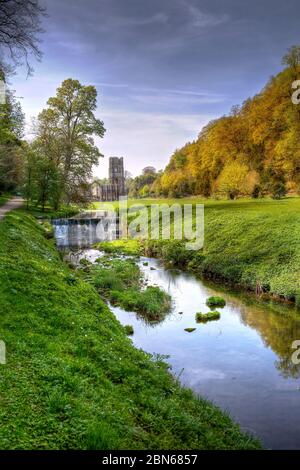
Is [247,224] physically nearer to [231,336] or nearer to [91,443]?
[231,336]

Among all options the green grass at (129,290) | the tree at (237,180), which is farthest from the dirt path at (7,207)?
the tree at (237,180)

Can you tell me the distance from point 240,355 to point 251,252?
11136mm

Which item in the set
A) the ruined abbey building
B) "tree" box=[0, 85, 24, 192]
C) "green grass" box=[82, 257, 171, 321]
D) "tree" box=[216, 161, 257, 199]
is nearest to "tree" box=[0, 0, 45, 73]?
"green grass" box=[82, 257, 171, 321]

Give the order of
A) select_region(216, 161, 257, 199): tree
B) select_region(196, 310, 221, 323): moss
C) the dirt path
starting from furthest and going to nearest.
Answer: select_region(216, 161, 257, 199): tree, the dirt path, select_region(196, 310, 221, 323): moss

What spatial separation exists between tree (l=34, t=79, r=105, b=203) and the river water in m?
33.4

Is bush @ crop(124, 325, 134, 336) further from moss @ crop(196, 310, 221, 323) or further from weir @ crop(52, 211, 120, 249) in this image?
weir @ crop(52, 211, 120, 249)

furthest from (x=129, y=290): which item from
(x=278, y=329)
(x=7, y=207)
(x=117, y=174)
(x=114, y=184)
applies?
(x=117, y=174)

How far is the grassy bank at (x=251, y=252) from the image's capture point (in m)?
19.2

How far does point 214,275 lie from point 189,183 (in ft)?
167

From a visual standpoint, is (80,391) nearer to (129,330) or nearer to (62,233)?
(129,330)

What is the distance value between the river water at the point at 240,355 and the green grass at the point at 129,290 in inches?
20.1

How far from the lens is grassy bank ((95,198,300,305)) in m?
19.2
